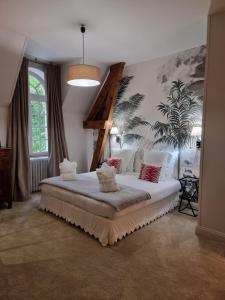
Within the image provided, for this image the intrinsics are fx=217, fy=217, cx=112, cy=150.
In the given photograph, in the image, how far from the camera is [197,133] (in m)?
3.43

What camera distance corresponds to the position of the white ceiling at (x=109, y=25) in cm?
250

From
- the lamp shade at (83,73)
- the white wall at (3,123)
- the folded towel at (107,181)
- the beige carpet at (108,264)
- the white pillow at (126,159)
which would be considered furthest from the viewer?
the white pillow at (126,159)

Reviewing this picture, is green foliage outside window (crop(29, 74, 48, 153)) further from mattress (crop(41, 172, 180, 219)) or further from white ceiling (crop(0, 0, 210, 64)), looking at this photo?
mattress (crop(41, 172, 180, 219))

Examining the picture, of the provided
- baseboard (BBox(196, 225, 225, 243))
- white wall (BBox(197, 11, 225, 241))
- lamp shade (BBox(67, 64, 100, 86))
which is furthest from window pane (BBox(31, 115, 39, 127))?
baseboard (BBox(196, 225, 225, 243))

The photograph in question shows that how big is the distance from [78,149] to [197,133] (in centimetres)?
292

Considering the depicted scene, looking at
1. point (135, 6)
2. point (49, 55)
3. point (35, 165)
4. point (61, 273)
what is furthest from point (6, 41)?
point (61, 273)

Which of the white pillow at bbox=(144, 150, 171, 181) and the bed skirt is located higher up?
the white pillow at bbox=(144, 150, 171, 181)

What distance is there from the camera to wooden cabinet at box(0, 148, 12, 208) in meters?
3.56

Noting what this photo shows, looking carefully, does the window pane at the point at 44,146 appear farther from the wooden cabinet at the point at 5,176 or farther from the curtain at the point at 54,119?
the wooden cabinet at the point at 5,176

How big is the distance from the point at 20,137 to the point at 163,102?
2803mm

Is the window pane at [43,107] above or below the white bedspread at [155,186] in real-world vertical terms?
above

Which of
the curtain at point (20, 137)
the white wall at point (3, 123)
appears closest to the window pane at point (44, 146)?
the curtain at point (20, 137)

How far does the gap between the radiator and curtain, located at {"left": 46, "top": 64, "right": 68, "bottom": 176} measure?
0.11 metres

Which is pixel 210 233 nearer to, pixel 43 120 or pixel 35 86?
pixel 43 120
